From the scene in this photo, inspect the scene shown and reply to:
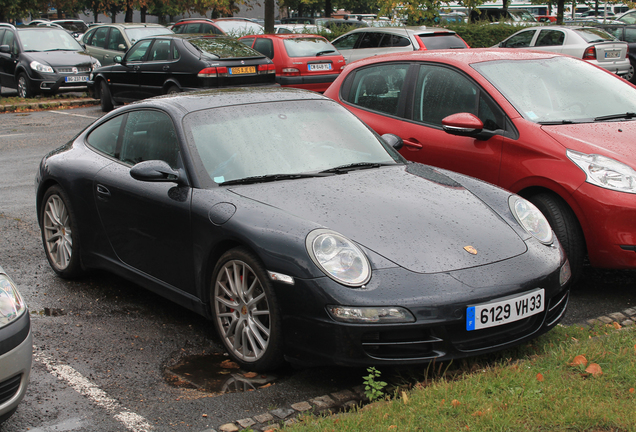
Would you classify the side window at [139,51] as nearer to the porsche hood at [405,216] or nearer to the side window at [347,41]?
the side window at [347,41]

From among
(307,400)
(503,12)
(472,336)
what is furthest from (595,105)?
(503,12)

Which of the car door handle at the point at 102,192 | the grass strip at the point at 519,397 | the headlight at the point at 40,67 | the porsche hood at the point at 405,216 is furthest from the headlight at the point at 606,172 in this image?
the headlight at the point at 40,67

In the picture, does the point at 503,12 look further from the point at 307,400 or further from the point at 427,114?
the point at 307,400

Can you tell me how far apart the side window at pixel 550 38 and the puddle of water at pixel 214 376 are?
658 inches

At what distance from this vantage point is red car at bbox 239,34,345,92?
646 inches

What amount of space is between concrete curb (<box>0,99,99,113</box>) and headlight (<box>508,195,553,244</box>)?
14682 millimetres

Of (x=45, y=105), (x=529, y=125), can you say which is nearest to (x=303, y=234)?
(x=529, y=125)

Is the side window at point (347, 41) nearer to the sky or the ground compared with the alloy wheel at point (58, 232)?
nearer to the sky

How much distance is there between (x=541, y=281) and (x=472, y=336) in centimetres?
53

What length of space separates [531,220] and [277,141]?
5.43 feet

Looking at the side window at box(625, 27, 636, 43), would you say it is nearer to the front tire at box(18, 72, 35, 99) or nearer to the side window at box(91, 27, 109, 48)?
the side window at box(91, 27, 109, 48)

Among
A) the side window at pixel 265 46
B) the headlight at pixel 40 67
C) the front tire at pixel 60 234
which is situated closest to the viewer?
the front tire at pixel 60 234

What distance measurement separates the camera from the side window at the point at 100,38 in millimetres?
20484

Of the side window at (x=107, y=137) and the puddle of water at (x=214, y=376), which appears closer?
the puddle of water at (x=214, y=376)
